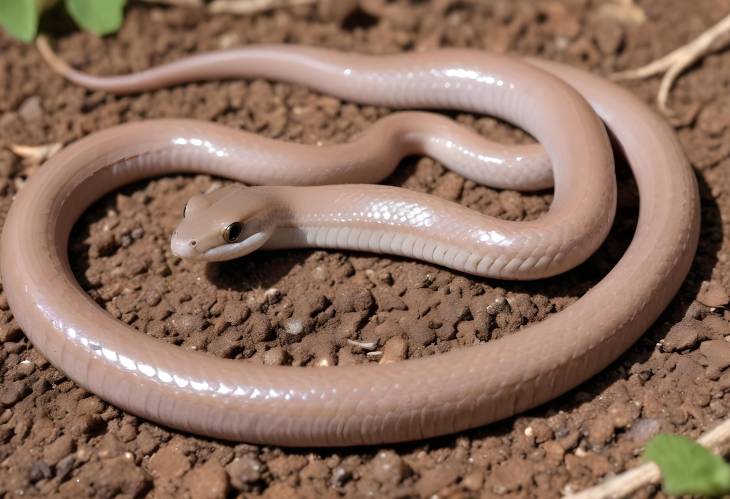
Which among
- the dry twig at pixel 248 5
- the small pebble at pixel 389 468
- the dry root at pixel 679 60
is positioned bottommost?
the small pebble at pixel 389 468

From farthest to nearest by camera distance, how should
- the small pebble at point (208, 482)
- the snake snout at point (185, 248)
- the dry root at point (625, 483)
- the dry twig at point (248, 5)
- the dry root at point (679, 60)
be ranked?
the dry twig at point (248, 5)
the dry root at point (679, 60)
the snake snout at point (185, 248)
the small pebble at point (208, 482)
the dry root at point (625, 483)

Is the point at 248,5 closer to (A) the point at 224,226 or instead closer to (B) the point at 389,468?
(A) the point at 224,226

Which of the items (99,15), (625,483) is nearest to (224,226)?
(625,483)

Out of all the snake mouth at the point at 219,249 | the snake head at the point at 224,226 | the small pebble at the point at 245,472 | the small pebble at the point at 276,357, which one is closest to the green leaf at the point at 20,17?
the snake head at the point at 224,226

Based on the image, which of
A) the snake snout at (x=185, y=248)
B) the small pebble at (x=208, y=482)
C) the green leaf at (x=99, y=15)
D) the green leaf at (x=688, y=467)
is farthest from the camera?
the green leaf at (x=99, y=15)

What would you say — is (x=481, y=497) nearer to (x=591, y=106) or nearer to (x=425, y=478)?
(x=425, y=478)

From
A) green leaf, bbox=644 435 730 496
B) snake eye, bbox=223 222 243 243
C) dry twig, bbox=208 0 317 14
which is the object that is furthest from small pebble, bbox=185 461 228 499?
dry twig, bbox=208 0 317 14

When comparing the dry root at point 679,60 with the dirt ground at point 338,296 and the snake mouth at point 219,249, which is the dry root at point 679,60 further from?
the snake mouth at point 219,249

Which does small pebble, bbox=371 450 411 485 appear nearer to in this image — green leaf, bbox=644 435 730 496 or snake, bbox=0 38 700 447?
snake, bbox=0 38 700 447

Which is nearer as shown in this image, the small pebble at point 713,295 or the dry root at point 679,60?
the small pebble at point 713,295
